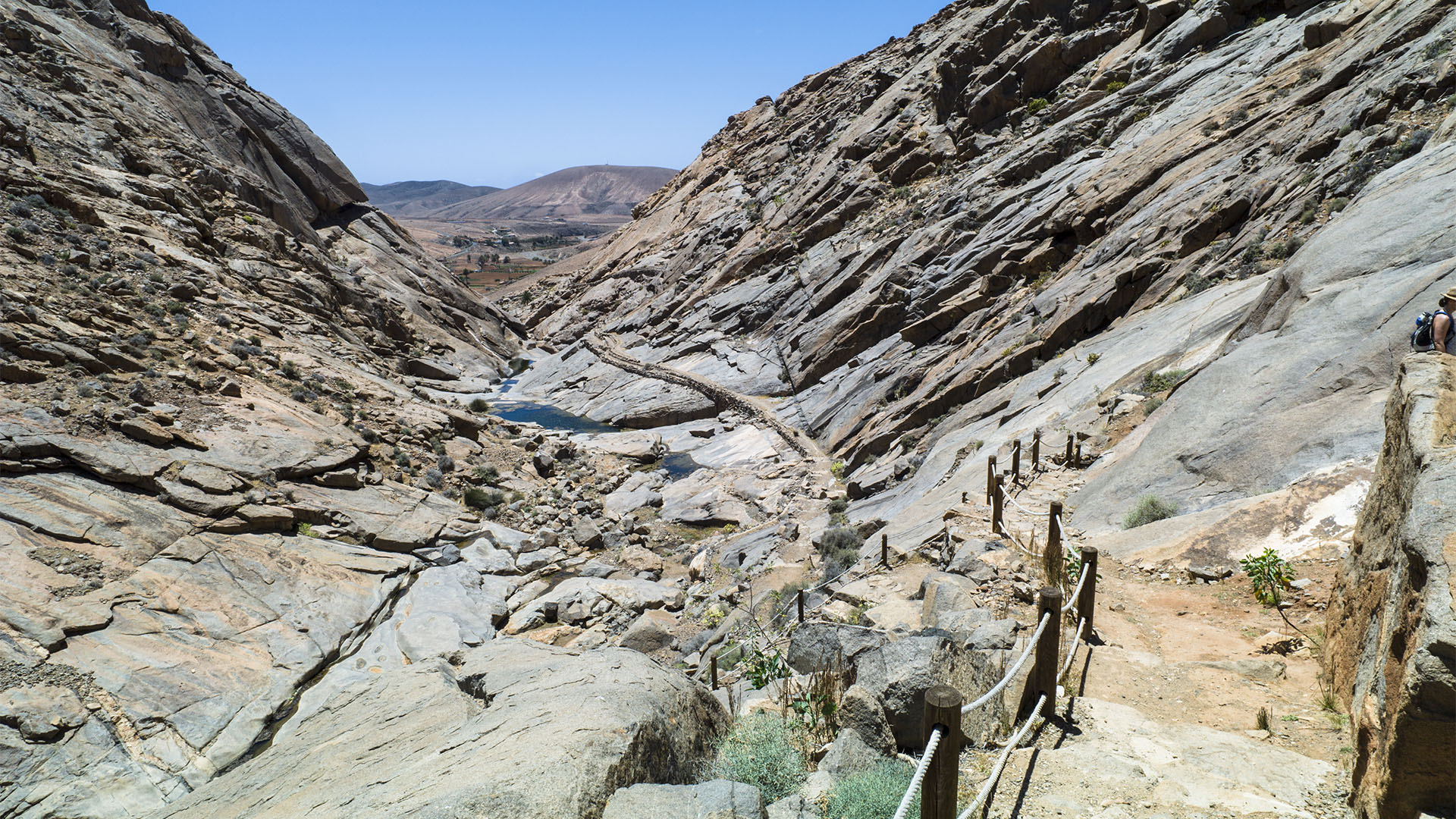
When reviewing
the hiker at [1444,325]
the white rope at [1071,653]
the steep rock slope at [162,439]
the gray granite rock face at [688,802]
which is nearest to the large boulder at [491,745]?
the gray granite rock face at [688,802]

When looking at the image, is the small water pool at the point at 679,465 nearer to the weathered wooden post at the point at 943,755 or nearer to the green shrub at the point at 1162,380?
the green shrub at the point at 1162,380

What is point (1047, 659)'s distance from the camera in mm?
5727

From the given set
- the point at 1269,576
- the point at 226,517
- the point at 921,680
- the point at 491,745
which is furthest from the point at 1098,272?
the point at 226,517

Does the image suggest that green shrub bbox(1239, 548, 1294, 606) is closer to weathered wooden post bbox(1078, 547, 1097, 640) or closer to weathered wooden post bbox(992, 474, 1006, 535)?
weathered wooden post bbox(1078, 547, 1097, 640)

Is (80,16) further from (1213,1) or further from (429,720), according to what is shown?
(1213,1)

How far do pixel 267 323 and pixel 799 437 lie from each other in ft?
67.3

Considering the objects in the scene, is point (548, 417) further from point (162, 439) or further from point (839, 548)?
point (839, 548)

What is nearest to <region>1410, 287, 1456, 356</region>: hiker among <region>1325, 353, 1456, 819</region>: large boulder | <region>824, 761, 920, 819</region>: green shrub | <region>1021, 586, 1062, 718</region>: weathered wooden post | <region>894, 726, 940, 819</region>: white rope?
<region>1325, 353, 1456, 819</region>: large boulder

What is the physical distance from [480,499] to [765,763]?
1965 centimetres

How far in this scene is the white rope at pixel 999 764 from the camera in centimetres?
436

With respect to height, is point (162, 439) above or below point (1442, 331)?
above

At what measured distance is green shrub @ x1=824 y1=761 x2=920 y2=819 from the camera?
475 cm

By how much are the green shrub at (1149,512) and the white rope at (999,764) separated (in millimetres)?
5139

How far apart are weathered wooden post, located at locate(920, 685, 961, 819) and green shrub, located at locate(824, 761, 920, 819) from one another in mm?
635
